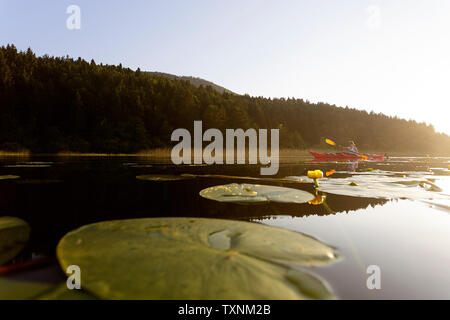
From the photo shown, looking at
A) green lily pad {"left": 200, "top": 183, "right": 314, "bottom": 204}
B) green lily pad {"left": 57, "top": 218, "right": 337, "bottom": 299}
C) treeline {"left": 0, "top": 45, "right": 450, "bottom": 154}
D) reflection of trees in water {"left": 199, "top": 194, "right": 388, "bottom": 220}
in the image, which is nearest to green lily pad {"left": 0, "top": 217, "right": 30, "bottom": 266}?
green lily pad {"left": 57, "top": 218, "right": 337, "bottom": 299}

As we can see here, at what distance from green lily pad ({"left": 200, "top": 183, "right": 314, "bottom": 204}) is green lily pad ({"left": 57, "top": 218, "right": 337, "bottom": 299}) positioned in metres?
1.96

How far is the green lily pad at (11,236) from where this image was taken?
216cm

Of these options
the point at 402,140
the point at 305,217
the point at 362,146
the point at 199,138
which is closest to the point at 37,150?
the point at 199,138

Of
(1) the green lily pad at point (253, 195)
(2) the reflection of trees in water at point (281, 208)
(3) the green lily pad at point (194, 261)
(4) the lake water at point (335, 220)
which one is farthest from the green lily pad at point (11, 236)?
(1) the green lily pad at point (253, 195)

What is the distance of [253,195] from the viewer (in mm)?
5090

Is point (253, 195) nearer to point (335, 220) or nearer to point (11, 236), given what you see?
point (335, 220)

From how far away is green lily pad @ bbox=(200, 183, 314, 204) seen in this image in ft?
15.5

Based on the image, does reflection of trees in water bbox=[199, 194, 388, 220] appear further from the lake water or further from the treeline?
the treeline

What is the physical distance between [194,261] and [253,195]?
11.0 feet

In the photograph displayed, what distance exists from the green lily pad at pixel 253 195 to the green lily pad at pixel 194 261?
77.3 inches

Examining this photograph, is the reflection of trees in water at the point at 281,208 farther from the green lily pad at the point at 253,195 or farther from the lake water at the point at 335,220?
the green lily pad at the point at 253,195
